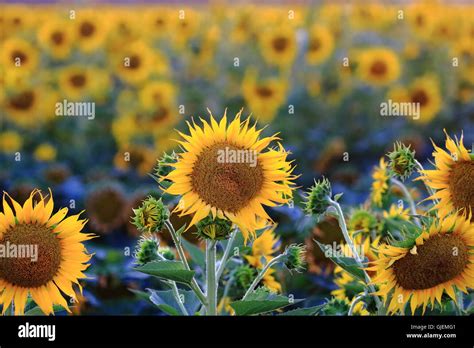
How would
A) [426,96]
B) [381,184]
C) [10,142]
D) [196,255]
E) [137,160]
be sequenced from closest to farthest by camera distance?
[196,255]
[381,184]
[137,160]
[10,142]
[426,96]

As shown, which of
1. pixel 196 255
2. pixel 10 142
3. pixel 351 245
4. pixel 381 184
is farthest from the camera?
pixel 10 142

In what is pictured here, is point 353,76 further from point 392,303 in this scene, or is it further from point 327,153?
point 392,303

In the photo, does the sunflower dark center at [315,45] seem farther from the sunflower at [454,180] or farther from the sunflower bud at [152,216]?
the sunflower bud at [152,216]

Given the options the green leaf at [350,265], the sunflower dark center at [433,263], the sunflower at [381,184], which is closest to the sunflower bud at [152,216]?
the green leaf at [350,265]

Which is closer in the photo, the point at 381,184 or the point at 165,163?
the point at 165,163

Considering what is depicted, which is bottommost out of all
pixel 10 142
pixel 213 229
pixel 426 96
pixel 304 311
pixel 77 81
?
pixel 304 311

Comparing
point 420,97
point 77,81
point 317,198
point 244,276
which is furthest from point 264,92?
point 317,198

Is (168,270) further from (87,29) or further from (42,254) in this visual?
(87,29)

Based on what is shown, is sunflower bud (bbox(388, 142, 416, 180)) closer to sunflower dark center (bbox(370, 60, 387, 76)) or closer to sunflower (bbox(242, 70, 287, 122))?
sunflower (bbox(242, 70, 287, 122))
